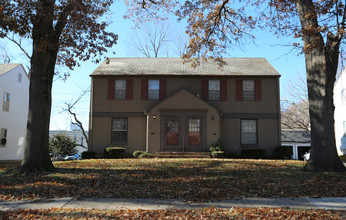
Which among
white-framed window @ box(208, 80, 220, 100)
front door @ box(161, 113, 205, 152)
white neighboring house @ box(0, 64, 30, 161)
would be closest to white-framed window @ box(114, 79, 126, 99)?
front door @ box(161, 113, 205, 152)

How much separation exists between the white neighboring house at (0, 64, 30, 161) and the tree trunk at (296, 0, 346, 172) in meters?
21.4

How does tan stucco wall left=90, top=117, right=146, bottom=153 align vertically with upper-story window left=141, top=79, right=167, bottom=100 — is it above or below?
below

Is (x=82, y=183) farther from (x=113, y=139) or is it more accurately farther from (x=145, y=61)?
(x=145, y=61)

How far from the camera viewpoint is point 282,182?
27.8 ft

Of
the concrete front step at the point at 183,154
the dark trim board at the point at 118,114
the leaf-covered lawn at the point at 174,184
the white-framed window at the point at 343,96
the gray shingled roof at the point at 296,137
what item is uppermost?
the white-framed window at the point at 343,96

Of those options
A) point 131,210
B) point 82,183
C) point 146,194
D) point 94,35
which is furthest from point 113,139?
point 131,210

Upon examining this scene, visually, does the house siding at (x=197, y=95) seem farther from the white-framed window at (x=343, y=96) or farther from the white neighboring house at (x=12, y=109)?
the white-framed window at (x=343, y=96)

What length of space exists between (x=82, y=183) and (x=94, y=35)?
18.7 ft

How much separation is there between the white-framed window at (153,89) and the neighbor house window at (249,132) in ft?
18.8

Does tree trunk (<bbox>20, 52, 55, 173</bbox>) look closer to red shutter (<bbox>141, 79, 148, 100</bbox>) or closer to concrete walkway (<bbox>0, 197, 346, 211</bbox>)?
concrete walkway (<bbox>0, 197, 346, 211</bbox>)

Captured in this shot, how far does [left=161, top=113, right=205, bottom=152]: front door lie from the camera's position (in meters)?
18.2

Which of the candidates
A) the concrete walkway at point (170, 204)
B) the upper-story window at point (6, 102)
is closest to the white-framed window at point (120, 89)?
the upper-story window at point (6, 102)

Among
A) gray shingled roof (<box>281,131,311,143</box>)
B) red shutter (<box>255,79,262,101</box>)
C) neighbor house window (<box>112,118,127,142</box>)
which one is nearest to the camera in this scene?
neighbor house window (<box>112,118,127,142</box>)

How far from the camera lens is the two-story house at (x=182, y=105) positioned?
18.3 meters
